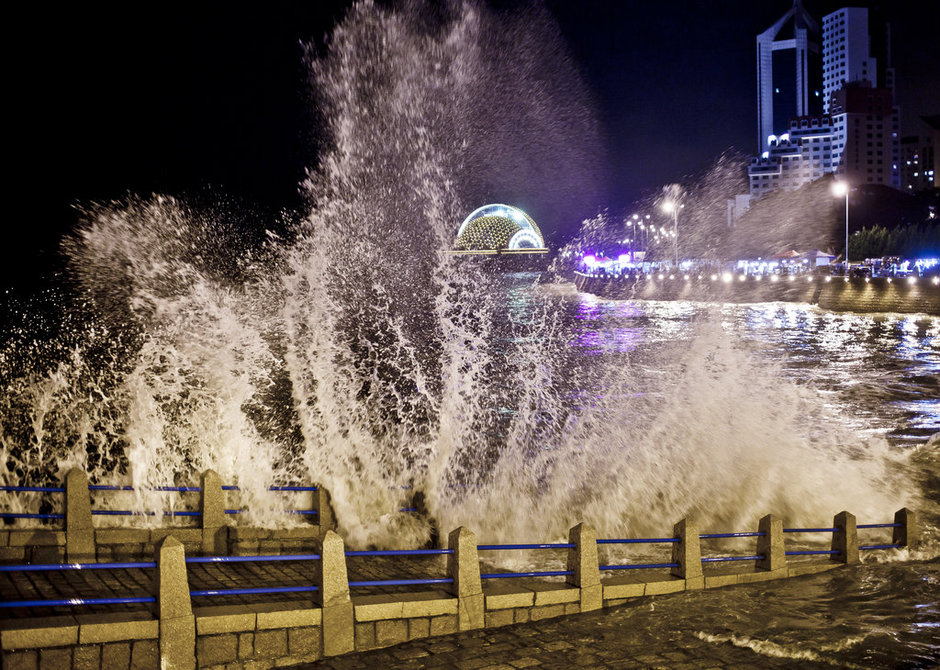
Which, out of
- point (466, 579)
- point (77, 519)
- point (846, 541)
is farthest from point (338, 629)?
point (846, 541)

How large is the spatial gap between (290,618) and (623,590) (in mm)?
4098

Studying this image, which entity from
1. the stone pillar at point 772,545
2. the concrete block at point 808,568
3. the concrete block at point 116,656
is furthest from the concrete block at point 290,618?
the concrete block at point 808,568

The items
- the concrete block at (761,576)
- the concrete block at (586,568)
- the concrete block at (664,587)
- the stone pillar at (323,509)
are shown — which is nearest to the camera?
the concrete block at (586,568)

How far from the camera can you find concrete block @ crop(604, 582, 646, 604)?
384 inches

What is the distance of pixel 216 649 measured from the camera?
292 inches

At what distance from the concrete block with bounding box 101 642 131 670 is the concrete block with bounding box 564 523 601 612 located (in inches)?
185

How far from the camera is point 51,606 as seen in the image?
7738 millimetres

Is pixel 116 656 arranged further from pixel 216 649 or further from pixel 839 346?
pixel 839 346

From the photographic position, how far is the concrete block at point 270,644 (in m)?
7.64

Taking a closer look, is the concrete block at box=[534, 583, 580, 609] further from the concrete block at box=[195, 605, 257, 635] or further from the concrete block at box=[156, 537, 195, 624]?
the concrete block at box=[156, 537, 195, 624]

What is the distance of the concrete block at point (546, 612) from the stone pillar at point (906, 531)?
643 centimetres

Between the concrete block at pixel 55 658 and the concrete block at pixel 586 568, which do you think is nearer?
the concrete block at pixel 55 658

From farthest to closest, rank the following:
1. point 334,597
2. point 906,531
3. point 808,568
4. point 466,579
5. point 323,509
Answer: point 906,531, point 323,509, point 808,568, point 466,579, point 334,597

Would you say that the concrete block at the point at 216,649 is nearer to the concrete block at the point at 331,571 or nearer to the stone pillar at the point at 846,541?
the concrete block at the point at 331,571
